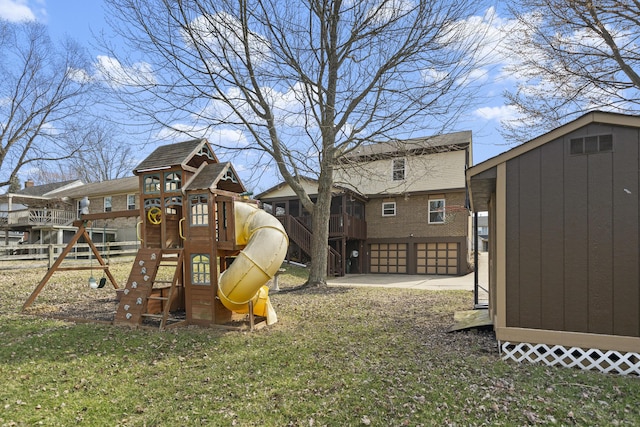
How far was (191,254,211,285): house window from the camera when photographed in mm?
8125

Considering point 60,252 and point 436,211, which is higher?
point 436,211

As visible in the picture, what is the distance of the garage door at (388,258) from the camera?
907 inches

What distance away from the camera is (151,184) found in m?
8.91

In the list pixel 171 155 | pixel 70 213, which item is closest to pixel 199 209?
pixel 171 155

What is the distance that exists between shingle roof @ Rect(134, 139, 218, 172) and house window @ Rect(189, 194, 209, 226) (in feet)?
2.88

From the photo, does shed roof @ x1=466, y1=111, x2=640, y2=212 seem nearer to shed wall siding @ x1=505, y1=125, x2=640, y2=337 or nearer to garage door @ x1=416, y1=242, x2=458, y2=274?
shed wall siding @ x1=505, y1=125, x2=640, y2=337

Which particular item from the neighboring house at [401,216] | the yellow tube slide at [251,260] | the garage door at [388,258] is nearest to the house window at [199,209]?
the yellow tube slide at [251,260]

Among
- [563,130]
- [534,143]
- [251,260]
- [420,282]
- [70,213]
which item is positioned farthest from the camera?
[70,213]

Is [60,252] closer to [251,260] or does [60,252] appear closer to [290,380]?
[251,260]

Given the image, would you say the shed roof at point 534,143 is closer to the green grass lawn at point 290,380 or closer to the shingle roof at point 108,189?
the green grass lawn at point 290,380

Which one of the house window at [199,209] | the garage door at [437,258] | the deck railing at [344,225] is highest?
the house window at [199,209]

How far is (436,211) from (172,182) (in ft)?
54.9

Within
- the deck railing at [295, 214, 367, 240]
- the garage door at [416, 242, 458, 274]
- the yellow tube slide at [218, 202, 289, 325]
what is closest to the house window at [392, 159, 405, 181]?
the deck railing at [295, 214, 367, 240]

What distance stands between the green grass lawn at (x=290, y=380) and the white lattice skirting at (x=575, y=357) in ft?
0.79
